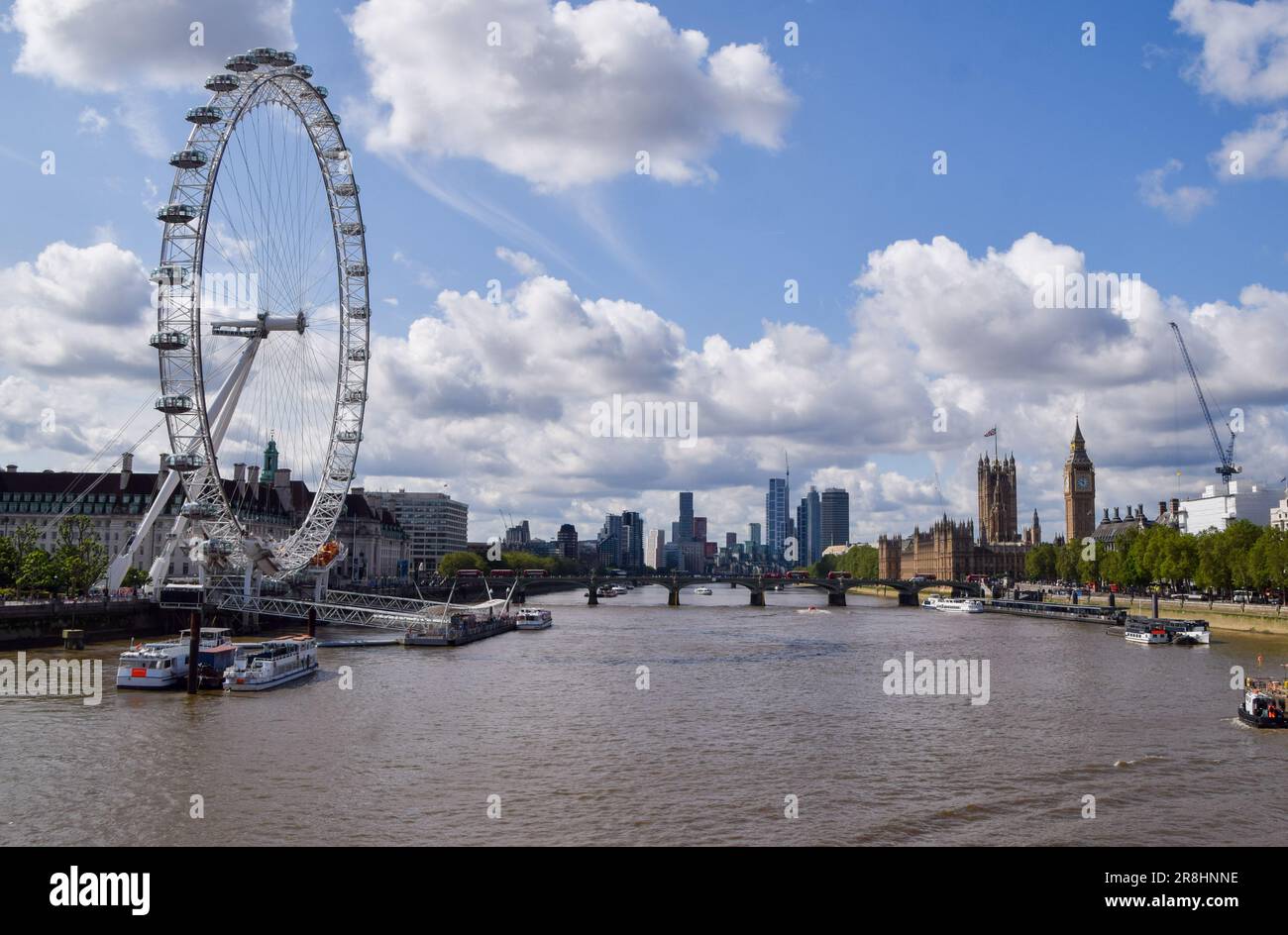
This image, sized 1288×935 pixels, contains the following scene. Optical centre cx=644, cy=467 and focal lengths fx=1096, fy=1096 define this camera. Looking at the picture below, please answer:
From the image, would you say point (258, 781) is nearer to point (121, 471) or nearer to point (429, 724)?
point (429, 724)

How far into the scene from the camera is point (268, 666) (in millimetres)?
52656

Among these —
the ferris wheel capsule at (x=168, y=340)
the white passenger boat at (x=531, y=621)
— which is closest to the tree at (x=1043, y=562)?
the white passenger boat at (x=531, y=621)

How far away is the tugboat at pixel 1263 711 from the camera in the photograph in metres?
40.2

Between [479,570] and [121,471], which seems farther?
[479,570]

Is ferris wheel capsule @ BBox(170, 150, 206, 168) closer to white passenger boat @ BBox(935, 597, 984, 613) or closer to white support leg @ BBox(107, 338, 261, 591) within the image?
white support leg @ BBox(107, 338, 261, 591)

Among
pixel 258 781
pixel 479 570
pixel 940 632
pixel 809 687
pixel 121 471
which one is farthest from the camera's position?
pixel 479 570

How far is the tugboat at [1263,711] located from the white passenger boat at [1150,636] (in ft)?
137

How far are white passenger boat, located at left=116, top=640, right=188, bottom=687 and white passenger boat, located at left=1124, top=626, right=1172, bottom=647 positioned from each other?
217 ft

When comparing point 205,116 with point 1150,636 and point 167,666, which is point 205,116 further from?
point 1150,636

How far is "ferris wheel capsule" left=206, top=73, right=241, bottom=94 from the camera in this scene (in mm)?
69250

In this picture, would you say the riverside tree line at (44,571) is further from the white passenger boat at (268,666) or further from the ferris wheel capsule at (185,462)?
the white passenger boat at (268,666)

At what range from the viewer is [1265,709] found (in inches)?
1593

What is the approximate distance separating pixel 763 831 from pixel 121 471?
12740 centimetres
